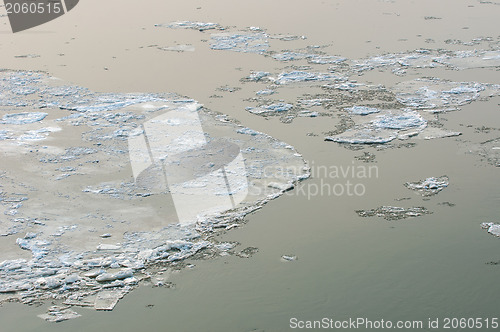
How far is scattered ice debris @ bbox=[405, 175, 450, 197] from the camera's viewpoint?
6436 millimetres

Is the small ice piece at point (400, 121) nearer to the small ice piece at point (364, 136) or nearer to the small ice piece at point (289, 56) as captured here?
the small ice piece at point (364, 136)

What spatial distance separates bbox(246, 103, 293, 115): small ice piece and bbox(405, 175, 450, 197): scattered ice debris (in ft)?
7.12

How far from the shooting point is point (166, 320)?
4.84m

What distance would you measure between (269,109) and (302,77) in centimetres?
116

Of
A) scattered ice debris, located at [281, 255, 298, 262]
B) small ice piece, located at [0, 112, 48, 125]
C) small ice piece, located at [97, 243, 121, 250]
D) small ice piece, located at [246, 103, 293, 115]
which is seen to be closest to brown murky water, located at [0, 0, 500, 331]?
scattered ice debris, located at [281, 255, 298, 262]

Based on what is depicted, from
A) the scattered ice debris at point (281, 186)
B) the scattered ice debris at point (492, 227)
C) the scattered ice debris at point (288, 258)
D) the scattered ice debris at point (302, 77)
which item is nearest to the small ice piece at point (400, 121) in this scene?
the scattered ice debris at point (302, 77)

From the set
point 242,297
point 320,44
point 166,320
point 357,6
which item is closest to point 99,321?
point 166,320

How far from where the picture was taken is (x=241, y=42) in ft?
35.2

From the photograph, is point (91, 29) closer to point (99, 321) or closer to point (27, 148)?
point (27, 148)

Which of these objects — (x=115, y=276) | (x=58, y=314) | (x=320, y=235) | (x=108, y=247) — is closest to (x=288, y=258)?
(x=320, y=235)

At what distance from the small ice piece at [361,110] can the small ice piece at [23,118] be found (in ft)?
12.4

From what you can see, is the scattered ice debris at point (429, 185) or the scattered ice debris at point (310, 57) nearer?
the scattered ice debris at point (429, 185)

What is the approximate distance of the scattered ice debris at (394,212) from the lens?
238 inches

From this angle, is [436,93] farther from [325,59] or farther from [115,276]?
[115,276]
